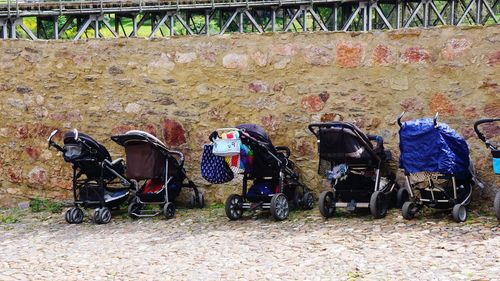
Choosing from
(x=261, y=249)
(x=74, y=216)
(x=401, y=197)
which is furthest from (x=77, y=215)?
(x=401, y=197)

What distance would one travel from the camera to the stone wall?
6.81 meters

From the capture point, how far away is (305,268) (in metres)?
5.07

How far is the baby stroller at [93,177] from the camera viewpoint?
715 cm

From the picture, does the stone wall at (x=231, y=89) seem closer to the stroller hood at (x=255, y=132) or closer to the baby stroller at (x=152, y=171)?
the baby stroller at (x=152, y=171)

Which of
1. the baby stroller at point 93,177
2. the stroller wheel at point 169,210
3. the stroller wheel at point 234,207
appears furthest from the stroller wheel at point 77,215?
the stroller wheel at point 234,207

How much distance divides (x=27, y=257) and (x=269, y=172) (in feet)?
7.14

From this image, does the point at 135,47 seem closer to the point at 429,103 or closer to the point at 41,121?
the point at 41,121

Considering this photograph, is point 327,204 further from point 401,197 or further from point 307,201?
point 401,197

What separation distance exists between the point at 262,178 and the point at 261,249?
139 centimetres

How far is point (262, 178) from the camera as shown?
23.1 ft

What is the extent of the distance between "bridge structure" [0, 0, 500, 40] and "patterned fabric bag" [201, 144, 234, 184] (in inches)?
996

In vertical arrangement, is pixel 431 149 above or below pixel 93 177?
above

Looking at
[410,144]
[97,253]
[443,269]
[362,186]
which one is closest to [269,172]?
[362,186]

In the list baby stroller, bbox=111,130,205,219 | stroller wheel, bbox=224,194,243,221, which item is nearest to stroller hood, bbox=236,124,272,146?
stroller wheel, bbox=224,194,243,221
